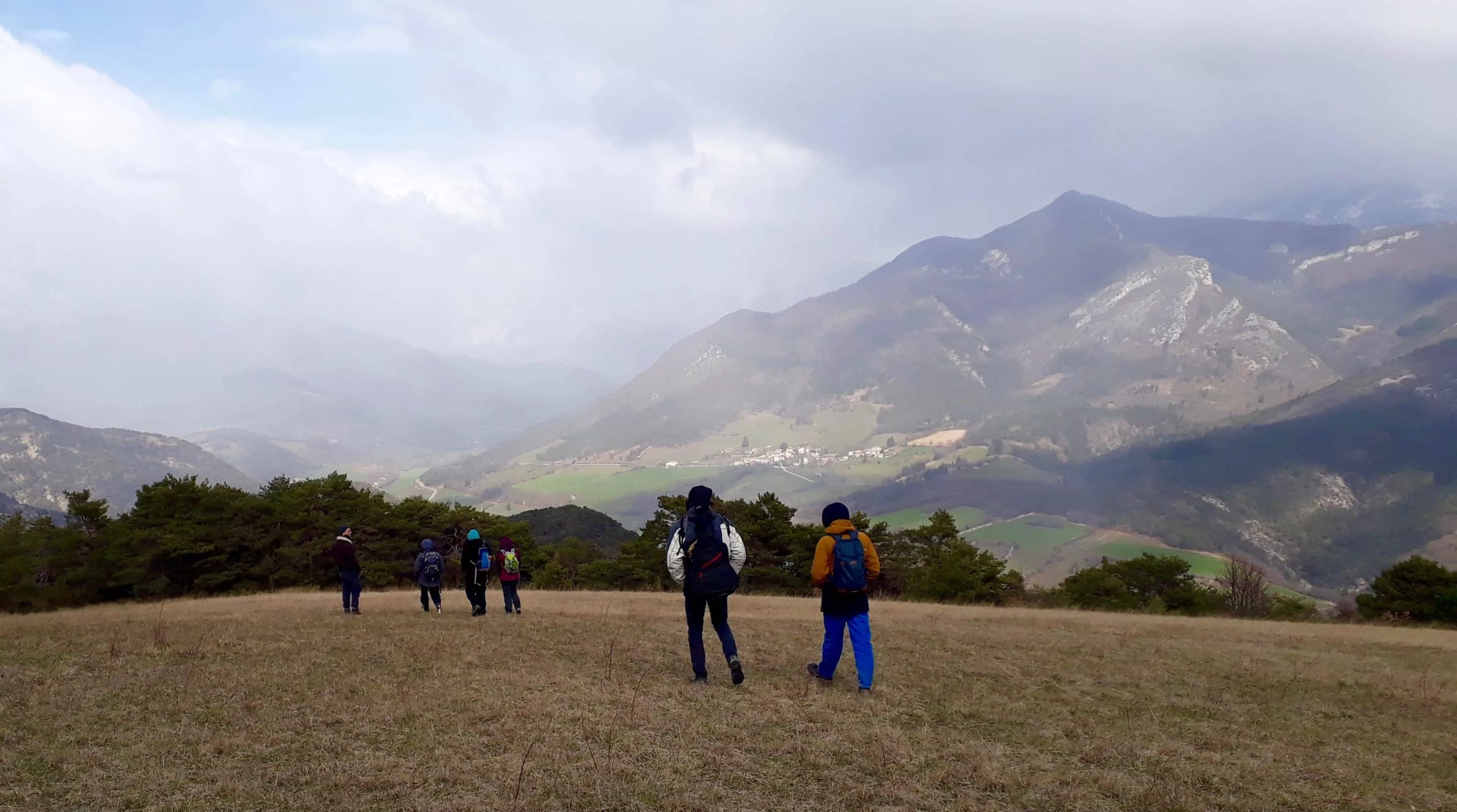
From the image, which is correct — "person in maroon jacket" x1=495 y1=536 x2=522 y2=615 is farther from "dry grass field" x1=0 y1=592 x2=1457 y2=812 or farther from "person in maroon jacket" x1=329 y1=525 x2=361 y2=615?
"person in maroon jacket" x1=329 y1=525 x2=361 y2=615

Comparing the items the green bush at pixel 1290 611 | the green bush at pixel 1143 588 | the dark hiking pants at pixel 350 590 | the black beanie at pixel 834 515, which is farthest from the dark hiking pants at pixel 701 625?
the green bush at pixel 1143 588

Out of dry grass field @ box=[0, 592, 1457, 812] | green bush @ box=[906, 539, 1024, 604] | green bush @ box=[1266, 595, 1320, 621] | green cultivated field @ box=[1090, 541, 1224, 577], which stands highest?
dry grass field @ box=[0, 592, 1457, 812]

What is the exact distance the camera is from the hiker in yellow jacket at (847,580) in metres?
9.14

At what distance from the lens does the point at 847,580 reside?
9.12 meters

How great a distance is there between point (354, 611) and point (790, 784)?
48.6 ft

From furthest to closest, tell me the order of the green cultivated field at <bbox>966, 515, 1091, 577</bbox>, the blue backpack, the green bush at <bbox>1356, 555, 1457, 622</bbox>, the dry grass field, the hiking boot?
the green cultivated field at <bbox>966, 515, 1091, 577</bbox> < the green bush at <bbox>1356, 555, 1457, 622</bbox> < the hiking boot < the blue backpack < the dry grass field

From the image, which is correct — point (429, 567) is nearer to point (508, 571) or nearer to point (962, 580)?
point (508, 571)

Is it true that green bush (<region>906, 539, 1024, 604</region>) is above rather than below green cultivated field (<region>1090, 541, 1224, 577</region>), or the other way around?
above

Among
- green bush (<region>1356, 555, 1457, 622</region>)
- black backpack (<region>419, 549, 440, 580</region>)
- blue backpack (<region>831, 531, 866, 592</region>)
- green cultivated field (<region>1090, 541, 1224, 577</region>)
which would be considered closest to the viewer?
blue backpack (<region>831, 531, 866, 592</region>)

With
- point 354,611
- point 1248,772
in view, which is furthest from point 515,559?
point 1248,772

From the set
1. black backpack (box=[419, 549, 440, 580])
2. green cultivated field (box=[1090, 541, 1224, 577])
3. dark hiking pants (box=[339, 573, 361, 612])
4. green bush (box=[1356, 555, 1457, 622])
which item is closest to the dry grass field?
dark hiking pants (box=[339, 573, 361, 612])

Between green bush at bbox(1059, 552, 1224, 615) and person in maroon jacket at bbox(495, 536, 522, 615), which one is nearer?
person in maroon jacket at bbox(495, 536, 522, 615)

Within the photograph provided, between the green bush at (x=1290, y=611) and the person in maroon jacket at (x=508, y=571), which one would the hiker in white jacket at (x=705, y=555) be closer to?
the person in maroon jacket at (x=508, y=571)

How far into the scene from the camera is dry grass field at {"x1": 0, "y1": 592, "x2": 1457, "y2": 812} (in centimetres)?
612
